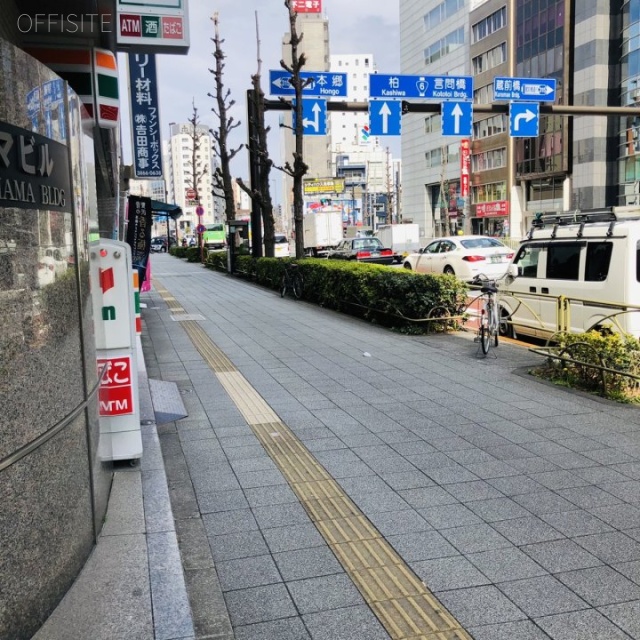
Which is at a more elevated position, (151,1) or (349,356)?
(151,1)

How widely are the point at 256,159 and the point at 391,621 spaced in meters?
20.6

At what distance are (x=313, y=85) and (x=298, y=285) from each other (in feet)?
20.1

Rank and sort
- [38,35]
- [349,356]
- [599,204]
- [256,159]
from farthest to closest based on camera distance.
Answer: [599,204], [256,159], [349,356], [38,35]

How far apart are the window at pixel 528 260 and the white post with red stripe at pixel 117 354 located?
7.17m

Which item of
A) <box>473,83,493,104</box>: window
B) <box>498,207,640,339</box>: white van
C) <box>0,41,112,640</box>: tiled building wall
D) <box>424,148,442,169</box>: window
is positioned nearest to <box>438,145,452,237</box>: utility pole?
<box>424,148,442,169</box>: window

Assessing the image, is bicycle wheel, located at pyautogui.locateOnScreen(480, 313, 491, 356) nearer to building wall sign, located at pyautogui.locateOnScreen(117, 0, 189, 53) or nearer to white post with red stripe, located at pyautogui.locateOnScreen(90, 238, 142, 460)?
building wall sign, located at pyautogui.locateOnScreen(117, 0, 189, 53)

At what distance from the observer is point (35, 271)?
259 centimetres

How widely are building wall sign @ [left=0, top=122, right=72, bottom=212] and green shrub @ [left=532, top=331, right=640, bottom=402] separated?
5681 mm

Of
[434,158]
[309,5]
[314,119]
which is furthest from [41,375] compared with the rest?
[309,5]

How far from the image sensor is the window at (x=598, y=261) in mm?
8523

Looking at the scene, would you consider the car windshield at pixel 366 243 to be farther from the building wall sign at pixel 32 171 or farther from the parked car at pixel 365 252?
the building wall sign at pixel 32 171

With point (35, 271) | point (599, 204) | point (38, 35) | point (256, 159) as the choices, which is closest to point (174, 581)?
point (35, 271)

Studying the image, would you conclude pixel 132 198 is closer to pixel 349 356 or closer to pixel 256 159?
pixel 349 356

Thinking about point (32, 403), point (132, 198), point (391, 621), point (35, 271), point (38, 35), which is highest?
point (38, 35)
